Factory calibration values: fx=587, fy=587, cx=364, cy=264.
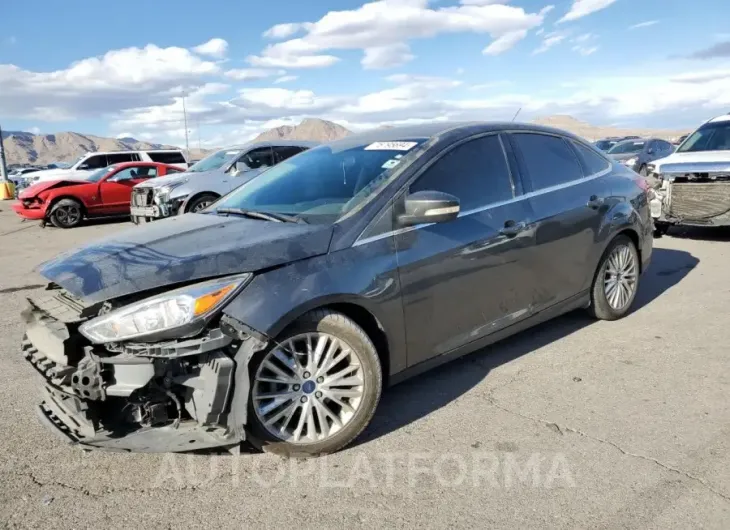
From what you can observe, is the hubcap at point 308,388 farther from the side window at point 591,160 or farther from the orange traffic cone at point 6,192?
the orange traffic cone at point 6,192

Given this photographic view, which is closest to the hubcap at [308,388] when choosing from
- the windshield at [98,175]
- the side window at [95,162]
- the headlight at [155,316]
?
the headlight at [155,316]


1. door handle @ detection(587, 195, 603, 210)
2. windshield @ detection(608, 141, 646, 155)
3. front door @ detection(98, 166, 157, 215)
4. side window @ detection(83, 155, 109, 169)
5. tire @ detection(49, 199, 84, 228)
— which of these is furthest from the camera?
windshield @ detection(608, 141, 646, 155)

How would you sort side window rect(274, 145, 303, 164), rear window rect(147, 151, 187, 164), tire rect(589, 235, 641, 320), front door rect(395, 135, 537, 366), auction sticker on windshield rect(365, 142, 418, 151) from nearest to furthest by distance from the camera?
front door rect(395, 135, 537, 366)
auction sticker on windshield rect(365, 142, 418, 151)
tire rect(589, 235, 641, 320)
side window rect(274, 145, 303, 164)
rear window rect(147, 151, 187, 164)

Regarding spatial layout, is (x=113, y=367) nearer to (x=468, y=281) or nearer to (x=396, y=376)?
(x=396, y=376)

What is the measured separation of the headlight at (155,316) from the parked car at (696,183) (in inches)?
294

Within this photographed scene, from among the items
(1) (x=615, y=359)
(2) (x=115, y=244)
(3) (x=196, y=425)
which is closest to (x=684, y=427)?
(1) (x=615, y=359)

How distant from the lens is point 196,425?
2.76 metres

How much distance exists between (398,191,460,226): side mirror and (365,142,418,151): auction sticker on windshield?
0.54 meters

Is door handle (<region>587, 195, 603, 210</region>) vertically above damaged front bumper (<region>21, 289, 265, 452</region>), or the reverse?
door handle (<region>587, 195, 603, 210</region>)

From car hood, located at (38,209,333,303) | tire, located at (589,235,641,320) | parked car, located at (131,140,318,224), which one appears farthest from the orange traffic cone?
tire, located at (589,235,641,320)

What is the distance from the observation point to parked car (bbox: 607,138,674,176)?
2023 centimetres

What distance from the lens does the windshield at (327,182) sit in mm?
Answer: 3469

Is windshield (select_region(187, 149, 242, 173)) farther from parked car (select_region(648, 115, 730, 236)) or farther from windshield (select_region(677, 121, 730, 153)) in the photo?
windshield (select_region(677, 121, 730, 153))

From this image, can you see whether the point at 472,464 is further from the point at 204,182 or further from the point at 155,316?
the point at 204,182
